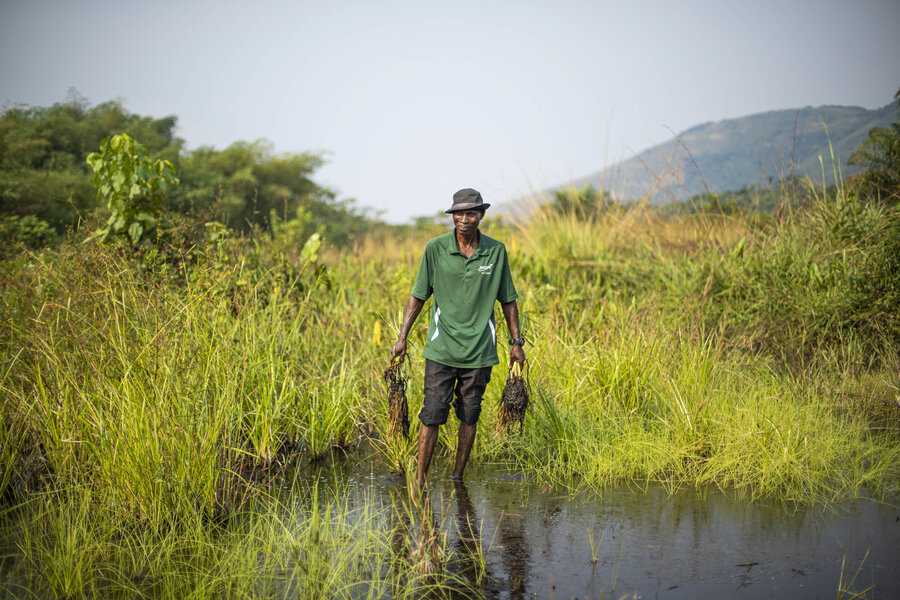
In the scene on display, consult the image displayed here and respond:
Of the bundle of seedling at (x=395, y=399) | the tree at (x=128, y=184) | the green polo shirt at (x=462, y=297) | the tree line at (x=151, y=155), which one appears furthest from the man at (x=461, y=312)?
the tree line at (x=151, y=155)

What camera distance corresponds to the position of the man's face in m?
4.43

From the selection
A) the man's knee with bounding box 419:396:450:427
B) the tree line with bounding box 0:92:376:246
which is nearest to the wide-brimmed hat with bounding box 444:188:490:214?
the man's knee with bounding box 419:396:450:427

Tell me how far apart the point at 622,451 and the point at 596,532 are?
1083mm

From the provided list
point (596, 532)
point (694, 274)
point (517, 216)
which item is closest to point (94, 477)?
point (596, 532)

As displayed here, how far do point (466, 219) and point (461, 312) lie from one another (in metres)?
0.63

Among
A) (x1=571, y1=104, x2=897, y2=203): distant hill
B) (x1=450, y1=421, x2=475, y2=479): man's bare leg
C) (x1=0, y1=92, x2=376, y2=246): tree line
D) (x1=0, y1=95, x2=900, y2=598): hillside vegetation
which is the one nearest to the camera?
(x1=0, y1=95, x2=900, y2=598): hillside vegetation

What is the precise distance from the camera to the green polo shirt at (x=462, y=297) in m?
4.54

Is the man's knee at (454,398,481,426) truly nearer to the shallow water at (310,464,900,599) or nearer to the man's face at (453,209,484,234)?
the shallow water at (310,464,900,599)

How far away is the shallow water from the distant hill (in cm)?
523

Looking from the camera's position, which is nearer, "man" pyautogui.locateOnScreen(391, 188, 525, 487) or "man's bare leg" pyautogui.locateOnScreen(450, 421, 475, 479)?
"man" pyautogui.locateOnScreen(391, 188, 525, 487)

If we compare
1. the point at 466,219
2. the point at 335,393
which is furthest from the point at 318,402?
the point at 466,219

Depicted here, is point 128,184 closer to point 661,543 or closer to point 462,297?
point 462,297

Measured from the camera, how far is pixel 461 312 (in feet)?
14.9

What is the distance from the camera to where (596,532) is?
4160mm
